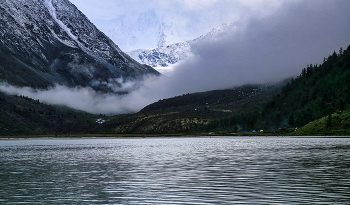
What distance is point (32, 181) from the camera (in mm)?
39344

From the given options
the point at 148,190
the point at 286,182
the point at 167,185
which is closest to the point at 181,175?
the point at 167,185

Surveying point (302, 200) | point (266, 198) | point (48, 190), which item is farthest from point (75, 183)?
point (302, 200)

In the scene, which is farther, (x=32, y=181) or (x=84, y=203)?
(x=32, y=181)

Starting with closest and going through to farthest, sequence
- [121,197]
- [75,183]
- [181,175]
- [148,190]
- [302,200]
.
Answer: [302,200], [121,197], [148,190], [75,183], [181,175]

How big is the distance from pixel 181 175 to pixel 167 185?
23.1 ft

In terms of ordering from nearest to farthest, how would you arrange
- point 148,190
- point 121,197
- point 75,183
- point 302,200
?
point 302,200, point 121,197, point 148,190, point 75,183

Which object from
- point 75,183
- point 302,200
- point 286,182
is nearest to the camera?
point 302,200

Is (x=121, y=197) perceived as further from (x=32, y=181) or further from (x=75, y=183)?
(x=32, y=181)

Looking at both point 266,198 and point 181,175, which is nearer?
point 266,198

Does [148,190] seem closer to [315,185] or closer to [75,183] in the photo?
[75,183]

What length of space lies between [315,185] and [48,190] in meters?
25.3

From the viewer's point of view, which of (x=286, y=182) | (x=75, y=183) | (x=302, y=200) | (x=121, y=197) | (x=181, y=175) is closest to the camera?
(x=302, y=200)

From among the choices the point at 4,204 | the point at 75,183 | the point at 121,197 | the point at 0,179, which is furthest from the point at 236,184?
the point at 0,179

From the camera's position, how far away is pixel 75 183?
37.0 metres
